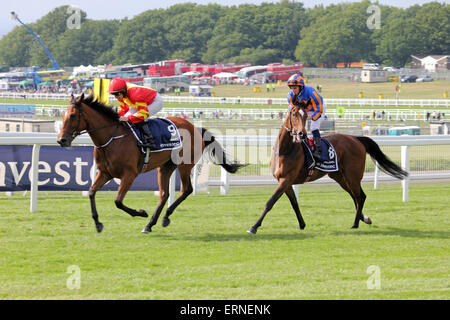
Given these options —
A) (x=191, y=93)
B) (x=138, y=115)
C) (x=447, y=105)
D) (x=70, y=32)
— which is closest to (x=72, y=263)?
(x=138, y=115)

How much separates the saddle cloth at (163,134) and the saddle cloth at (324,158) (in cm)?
140

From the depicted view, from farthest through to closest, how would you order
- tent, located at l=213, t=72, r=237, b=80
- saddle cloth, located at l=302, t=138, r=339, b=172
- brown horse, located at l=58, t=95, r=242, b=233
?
tent, located at l=213, t=72, r=237, b=80 < saddle cloth, located at l=302, t=138, r=339, b=172 < brown horse, located at l=58, t=95, r=242, b=233

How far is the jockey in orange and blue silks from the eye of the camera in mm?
7035

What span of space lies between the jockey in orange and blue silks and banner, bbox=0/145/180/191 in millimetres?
3293

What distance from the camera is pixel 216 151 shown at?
26.8 feet

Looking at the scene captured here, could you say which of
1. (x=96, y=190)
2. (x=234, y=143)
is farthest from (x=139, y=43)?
(x=96, y=190)

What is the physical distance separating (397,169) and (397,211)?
0.79m

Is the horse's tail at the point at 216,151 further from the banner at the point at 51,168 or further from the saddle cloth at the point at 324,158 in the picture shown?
the banner at the point at 51,168

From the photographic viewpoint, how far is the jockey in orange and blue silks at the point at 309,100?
7035 millimetres

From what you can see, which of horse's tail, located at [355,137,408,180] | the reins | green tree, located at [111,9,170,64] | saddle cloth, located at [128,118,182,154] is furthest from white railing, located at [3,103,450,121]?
green tree, located at [111,9,170,64]

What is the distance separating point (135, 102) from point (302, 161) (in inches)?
73.9

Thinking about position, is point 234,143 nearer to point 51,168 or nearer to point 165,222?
point 51,168

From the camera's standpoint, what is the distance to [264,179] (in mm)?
10953

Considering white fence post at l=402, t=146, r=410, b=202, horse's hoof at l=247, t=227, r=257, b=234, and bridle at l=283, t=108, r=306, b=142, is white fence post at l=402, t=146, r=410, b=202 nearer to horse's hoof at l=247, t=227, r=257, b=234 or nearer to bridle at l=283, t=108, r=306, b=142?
bridle at l=283, t=108, r=306, b=142
